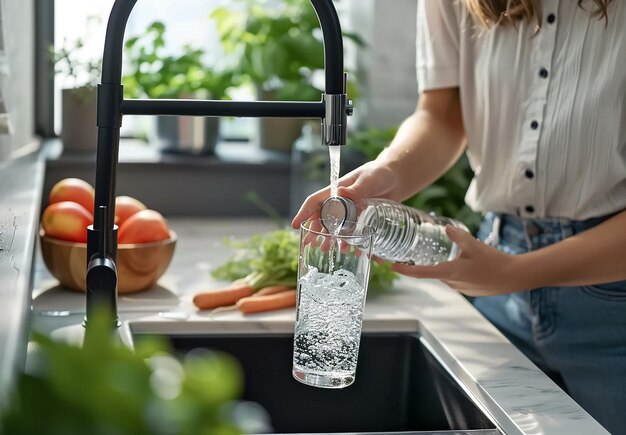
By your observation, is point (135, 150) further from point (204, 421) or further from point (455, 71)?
point (204, 421)

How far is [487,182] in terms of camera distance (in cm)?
170

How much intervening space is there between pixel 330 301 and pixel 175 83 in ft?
5.67

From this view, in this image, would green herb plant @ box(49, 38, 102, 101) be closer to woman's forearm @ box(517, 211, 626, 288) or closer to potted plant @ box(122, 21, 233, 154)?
potted plant @ box(122, 21, 233, 154)

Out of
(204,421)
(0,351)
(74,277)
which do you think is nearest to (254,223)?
(74,277)

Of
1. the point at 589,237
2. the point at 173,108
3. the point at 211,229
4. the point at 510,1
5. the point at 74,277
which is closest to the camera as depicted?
the point at 173,108

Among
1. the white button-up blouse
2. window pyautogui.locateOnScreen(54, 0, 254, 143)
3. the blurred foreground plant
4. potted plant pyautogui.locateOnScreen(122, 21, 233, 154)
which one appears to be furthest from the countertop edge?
the blurred foreground plant

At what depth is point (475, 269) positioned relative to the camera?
1448 mm

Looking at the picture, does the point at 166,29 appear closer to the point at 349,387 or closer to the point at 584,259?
the point at 349,387

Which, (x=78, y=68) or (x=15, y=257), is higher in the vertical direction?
(x=78, y=68)

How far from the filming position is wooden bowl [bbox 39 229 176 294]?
1657 mm

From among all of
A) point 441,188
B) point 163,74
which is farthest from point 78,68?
point 441,188

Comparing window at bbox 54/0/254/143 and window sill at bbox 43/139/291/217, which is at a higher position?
window at bbox 54/0/254/143

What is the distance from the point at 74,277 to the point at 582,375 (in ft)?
2.85

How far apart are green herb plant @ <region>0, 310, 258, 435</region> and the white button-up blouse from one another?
119cm
